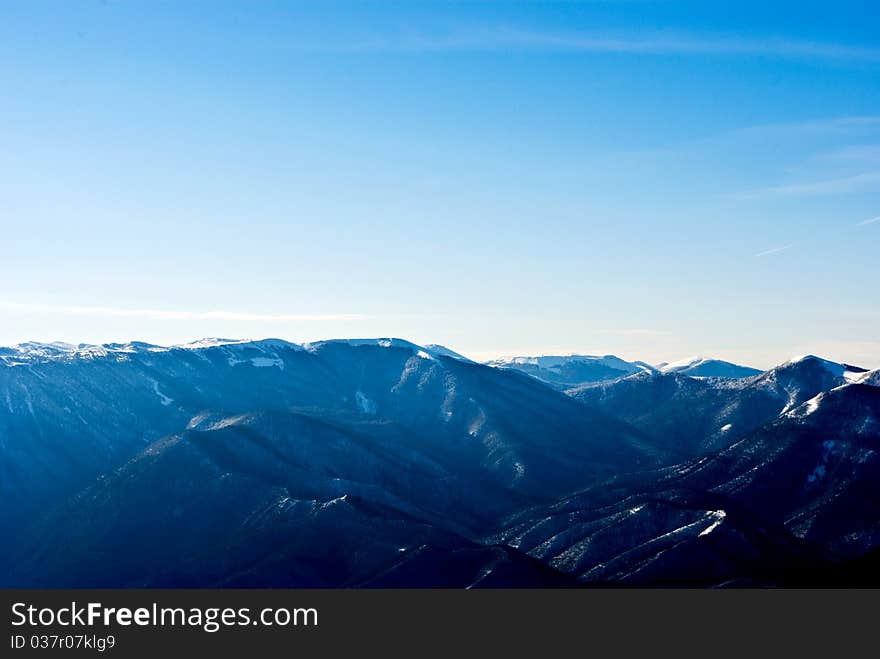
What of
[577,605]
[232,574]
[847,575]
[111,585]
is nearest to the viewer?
[577,605]

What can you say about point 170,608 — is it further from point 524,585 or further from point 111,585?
point 111,585

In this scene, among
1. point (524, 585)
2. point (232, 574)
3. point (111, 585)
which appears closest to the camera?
point (524, 585)

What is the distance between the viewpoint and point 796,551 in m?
184

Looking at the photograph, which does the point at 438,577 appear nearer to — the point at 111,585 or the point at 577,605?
the point at 577,605

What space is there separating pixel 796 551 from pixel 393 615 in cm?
11357

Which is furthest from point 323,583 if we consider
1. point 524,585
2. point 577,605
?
point 577,605

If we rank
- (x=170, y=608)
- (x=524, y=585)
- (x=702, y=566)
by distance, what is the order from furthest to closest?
(x=702, y=566)
(x=524, y=585)
(x=170, y=608)

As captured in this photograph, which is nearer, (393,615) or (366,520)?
(393,615)

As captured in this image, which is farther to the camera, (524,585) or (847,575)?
(524,585)

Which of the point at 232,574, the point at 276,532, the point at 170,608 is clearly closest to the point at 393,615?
the point at 170,608

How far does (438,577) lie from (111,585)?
73.1 metres

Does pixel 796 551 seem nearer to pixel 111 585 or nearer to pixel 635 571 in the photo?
pixel 635 571

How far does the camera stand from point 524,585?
15662 cm

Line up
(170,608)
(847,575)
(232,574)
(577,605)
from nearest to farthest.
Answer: (170,608), (577,605), (847,575), (232,574)
